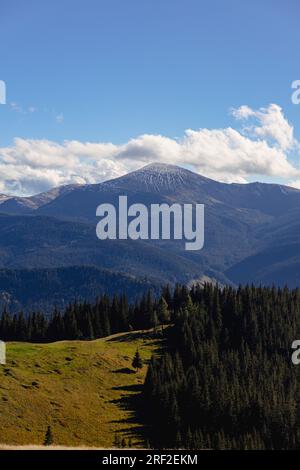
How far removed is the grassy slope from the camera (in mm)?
108312

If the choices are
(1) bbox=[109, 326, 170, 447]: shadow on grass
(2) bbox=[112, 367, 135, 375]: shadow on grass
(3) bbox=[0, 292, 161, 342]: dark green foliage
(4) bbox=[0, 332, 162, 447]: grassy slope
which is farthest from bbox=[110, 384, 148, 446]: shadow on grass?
(3) bbox=[0, 292, 161, 342]: dark green foliage

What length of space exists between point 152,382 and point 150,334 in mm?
49244

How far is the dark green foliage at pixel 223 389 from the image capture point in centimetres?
11644

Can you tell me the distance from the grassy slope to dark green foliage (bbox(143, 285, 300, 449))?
802cm

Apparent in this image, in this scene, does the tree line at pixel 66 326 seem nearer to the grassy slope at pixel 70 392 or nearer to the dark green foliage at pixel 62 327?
the dark green foliage at pixel 62 327

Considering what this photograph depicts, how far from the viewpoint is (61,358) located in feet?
496

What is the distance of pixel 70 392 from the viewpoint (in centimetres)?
13050

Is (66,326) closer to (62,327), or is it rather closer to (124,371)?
(62,327)

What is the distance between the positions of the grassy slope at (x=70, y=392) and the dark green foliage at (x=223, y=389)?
8.02 meters

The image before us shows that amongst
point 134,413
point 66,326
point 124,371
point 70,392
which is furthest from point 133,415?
point 66,326

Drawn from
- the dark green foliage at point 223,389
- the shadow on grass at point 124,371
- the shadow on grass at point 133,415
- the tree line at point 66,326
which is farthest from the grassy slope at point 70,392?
the tree line at point 66,326

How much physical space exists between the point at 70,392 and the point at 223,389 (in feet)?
123

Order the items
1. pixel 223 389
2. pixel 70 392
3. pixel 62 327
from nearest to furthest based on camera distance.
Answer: pixel 70 392 → pixel 223 389 → pixel 62 327

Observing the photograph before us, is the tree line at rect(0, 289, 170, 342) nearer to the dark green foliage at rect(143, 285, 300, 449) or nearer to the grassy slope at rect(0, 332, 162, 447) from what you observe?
the grassy slope at rect(0, 332, 162, 447)
